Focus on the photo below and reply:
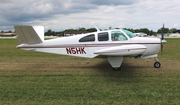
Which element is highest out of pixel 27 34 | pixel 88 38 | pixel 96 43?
pixel 27 34

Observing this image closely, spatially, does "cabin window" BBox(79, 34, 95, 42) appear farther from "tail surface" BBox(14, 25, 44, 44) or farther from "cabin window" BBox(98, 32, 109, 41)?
"tail surface" BBox(14, 25, 44, 44)

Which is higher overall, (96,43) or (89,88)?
(96,43)

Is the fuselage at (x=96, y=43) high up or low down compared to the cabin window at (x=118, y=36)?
down

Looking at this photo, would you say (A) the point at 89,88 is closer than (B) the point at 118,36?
Yes

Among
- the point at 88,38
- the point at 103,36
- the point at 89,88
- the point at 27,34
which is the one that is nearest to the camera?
the point at 89,88

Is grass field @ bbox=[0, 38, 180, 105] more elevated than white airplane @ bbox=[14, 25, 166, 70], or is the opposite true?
white airplane @ bbox=[14, 25, 166, 70]

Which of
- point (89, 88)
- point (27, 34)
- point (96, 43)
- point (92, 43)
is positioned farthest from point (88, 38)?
point (89, 88)

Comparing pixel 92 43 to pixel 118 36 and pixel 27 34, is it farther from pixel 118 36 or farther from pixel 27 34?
pixel 27 34

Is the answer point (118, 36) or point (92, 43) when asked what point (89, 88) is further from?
point (118, 36)

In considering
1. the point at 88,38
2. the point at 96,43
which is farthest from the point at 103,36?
the point at 88,38

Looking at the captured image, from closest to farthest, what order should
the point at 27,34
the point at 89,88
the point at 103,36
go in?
the point at 89,88, the point at 27,34, the point at 103,36

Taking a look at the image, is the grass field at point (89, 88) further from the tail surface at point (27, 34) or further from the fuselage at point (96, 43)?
the tail surface at point (27, 34)

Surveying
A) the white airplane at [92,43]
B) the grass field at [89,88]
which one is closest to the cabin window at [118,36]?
the white airplane at [92,43]

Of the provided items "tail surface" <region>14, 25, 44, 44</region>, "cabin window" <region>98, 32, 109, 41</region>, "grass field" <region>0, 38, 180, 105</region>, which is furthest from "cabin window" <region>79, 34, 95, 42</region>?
"tail surface" <region>14, 25, 44, 44</region>
